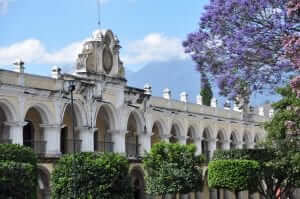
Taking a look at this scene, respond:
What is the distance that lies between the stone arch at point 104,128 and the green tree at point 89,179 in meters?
9.31

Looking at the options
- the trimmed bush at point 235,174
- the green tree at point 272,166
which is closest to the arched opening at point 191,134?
the green tree at point 272,166

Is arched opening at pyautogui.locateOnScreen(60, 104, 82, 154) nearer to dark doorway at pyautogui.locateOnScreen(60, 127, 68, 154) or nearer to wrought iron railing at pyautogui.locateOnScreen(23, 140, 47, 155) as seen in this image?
dark doorway at pyautogui.locateOnScreen(60, 127, 68, 154)

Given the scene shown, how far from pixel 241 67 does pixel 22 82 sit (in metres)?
12.3

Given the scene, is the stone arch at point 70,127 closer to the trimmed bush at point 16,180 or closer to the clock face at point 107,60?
the clock face at point 107,60

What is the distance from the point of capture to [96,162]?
2891cm

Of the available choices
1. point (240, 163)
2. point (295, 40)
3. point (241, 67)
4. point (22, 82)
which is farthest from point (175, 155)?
point (295, 40)

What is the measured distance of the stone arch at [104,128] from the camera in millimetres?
39188

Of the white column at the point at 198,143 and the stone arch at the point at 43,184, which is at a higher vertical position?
the white column at the point at 198,143

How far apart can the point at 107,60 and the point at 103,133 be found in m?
5.02

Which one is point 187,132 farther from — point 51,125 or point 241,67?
point 241,67

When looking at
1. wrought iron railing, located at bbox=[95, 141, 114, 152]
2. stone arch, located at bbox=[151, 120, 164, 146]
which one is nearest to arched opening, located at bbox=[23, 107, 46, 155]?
wrought iron railing, located at bbox=[95, 141, 114, 152]

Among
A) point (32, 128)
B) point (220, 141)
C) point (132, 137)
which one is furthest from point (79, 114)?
point (220, 141)

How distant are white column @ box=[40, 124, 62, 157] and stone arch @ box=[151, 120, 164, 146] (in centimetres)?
1023

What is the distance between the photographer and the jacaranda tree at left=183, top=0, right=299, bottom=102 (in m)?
23.4
